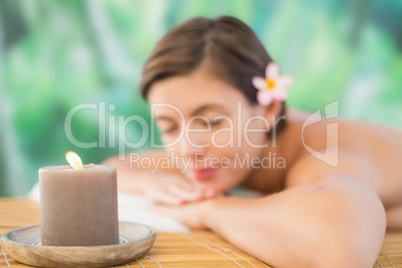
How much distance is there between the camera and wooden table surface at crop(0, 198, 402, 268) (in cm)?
82

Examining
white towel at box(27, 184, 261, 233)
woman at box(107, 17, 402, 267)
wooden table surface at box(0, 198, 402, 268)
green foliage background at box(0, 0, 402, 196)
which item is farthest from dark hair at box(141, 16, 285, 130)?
green foliage background at box(0, 0, 402, 196)

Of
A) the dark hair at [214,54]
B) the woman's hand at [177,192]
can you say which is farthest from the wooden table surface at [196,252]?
the dark hair at [214,54]

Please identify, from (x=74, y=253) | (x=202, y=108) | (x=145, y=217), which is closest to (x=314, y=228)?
(x=74, y=253)

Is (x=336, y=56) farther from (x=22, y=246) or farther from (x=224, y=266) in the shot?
(x=22, y=246)

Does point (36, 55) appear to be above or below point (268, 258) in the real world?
above

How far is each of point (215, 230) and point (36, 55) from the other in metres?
1.74

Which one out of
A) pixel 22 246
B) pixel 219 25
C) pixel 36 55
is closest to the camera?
pixel 22 246

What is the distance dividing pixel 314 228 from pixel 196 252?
0.76ft

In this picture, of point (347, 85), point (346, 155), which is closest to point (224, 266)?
point (346, 155)

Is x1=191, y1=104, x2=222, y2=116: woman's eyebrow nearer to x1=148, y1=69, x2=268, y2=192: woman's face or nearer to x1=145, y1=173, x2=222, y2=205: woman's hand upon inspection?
x1=148, y1=69, x2=268, y2=192: woman's face

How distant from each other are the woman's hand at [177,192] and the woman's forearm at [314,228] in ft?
0.94

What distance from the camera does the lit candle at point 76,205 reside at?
747mm

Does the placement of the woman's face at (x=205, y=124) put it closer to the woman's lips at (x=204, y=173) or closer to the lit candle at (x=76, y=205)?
the woman's lips at (x=204, y=173)

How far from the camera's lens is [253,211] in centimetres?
98
